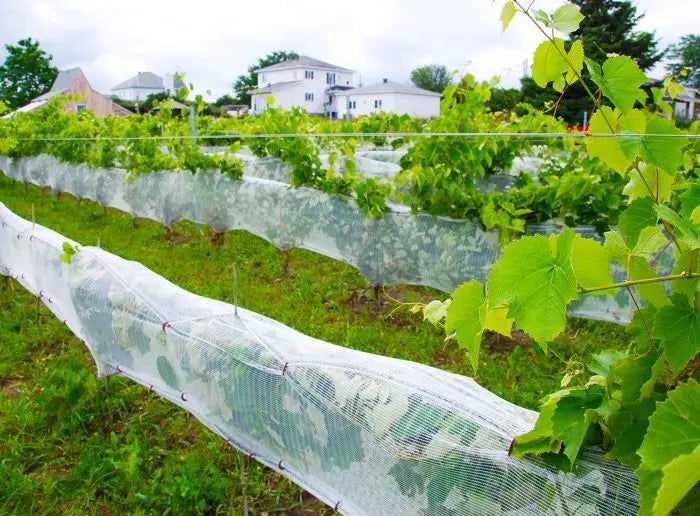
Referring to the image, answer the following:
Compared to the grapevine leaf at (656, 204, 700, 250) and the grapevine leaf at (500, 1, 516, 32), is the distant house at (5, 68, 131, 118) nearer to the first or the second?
the grapevine leaf at (500, 1, 516, 32)

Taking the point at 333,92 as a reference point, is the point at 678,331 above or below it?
below

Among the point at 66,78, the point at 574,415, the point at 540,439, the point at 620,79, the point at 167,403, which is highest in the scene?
the point at 66,78

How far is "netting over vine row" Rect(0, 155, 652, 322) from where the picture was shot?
454cm

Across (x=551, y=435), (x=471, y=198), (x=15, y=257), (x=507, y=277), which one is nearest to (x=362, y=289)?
(x=471, y=198)

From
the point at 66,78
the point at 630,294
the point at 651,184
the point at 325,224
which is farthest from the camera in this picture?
the point at 66,78

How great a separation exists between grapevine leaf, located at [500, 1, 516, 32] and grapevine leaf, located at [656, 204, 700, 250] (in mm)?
395

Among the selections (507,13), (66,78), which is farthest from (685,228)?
(66,78)

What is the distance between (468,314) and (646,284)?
339 millimetres

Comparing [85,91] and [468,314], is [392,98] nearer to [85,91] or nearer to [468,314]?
[85,91]

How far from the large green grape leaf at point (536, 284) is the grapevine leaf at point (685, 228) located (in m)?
0.15

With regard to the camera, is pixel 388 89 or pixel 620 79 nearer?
pixel 620 79

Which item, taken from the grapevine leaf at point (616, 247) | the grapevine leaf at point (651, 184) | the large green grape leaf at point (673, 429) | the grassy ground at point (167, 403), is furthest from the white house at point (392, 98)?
the large green grape leaf at point (673, 429)

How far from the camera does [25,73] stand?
50875 mm

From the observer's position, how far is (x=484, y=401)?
1727 millimetres
